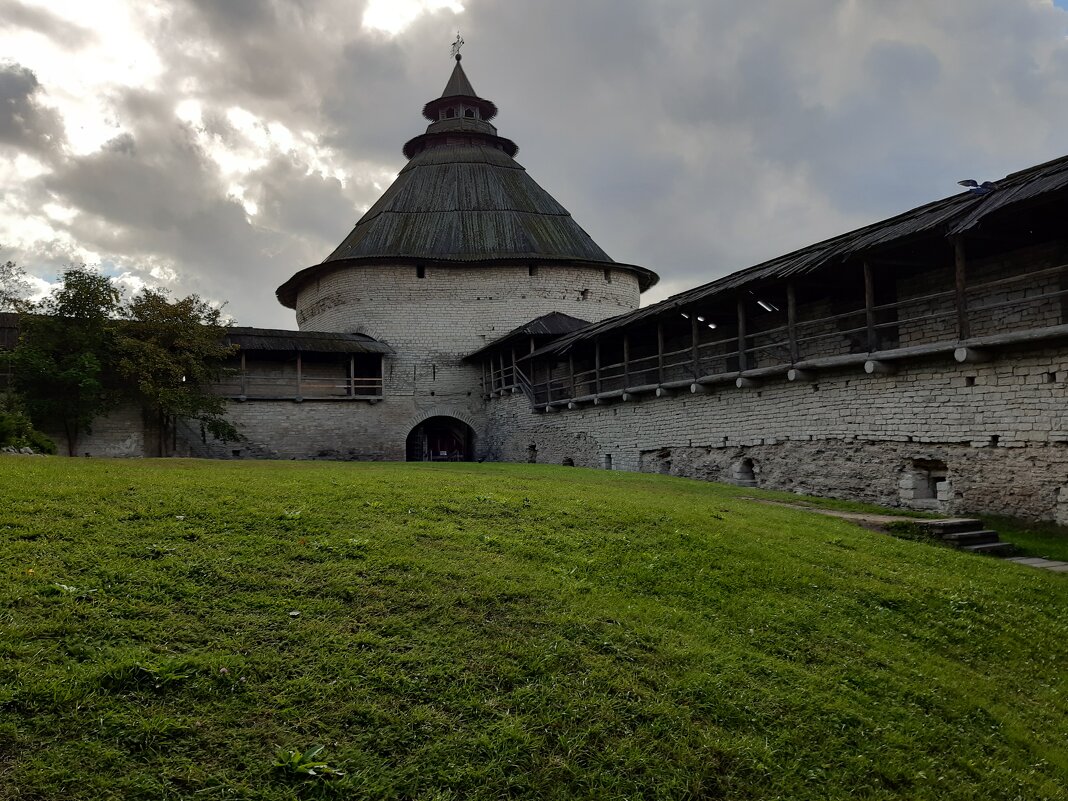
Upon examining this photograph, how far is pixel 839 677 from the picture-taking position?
538 cm

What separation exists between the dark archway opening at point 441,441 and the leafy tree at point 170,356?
8975 mm

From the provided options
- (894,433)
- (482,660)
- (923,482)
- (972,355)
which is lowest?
(482,660)

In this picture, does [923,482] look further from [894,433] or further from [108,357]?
[108,357]

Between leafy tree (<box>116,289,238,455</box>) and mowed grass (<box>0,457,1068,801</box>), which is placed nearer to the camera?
mowed grass (<box>0,457,1068,801</box>)

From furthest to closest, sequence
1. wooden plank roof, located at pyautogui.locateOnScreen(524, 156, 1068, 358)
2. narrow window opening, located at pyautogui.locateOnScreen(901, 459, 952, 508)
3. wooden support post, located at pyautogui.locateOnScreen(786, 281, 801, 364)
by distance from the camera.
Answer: wooden support post, located at pyautogui.locateOnScreen(786, 281, 801, 364) → narrow window opening, located at pyautogui.locateOnScreen(901, 459, 952, 508) → wooden plank roof, located at pyautogui.locateOnScreen(524, 156, 1068, 358)

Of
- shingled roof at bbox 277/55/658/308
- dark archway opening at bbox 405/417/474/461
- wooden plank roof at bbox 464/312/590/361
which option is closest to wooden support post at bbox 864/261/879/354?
wooden plank roof at bbox 464/312/590/361

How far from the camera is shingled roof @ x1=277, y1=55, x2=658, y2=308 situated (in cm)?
3350

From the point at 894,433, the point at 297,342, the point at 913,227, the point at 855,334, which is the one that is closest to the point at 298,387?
the point at 297,342

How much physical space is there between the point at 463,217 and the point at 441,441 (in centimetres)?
1050

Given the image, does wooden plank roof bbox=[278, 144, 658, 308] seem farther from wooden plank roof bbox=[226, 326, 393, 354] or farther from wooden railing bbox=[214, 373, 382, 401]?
wooden railing bbox=[214, 373, 382, 401]

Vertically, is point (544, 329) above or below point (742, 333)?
above

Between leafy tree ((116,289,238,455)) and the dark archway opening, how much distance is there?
8975 millimetres

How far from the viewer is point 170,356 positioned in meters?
25.6

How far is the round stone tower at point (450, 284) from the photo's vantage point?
3275 centimetres
